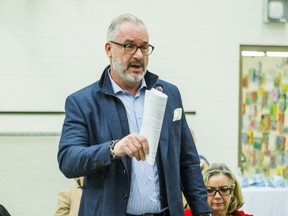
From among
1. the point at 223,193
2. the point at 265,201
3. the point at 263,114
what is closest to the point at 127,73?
the point at 223,193

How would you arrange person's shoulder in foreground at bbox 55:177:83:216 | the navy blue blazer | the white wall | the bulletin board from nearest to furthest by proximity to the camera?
the navy blue blazer, person's shoulder in foreground at bbox 55:177:83:216, the white wall, the bulletin board

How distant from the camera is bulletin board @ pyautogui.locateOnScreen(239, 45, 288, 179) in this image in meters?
5.89

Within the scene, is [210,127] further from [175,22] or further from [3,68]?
[3,68]

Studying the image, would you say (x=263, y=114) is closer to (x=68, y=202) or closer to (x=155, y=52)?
(x=155, y=52)

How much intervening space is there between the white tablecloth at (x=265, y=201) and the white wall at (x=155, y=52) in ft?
2.58

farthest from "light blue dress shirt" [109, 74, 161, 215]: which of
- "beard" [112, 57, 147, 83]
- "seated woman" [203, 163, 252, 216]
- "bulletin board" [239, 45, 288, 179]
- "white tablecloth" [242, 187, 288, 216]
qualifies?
"bulletin board" [239, 45, 288, 179]

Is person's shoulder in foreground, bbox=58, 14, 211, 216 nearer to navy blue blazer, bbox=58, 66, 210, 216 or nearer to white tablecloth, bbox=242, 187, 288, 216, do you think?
navy blue blazer, bbox=58, 66, 210, 216

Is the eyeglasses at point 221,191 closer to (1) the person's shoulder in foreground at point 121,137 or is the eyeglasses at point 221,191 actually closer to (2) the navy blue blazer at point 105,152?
(2) the navy blue blazer at point 105,152

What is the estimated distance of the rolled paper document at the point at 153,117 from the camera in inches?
67.7

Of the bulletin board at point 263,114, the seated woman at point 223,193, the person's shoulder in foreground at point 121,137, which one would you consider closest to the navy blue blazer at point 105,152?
the person's shoulder in foreground at point 121,137

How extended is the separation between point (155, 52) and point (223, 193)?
2667 mm

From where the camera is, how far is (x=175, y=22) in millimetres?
5609

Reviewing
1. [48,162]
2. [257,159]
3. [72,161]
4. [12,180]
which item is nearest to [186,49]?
[257,159]

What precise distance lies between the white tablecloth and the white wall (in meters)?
0.79
